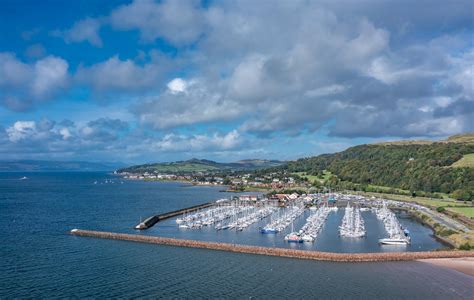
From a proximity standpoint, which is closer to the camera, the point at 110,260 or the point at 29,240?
the point at 110,260

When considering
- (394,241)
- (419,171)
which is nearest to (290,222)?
(394,241)

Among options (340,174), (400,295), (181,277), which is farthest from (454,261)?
(340,174)

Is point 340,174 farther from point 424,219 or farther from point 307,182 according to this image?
point 424,219

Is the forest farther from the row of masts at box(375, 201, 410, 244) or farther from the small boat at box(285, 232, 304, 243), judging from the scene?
the small boat at box(285, 232, 304, 243)

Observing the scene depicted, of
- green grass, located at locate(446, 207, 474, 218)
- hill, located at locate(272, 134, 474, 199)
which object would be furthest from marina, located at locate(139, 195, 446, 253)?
hill, located at locate(272, 134, 474, 199)

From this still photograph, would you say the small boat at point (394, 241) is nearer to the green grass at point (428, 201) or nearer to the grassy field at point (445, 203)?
the grassy field at point (445, 203)

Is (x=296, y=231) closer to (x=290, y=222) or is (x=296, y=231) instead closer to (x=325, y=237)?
(x=325, y=237)

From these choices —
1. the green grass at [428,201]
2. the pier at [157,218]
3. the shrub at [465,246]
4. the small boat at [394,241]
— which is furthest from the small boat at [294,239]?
the green grass at [428,201]
